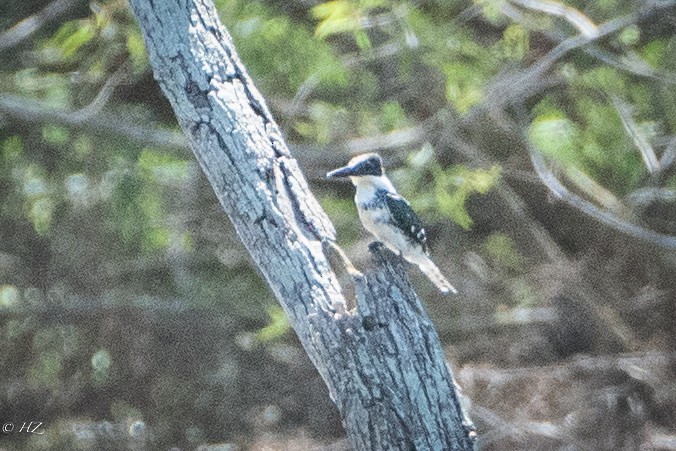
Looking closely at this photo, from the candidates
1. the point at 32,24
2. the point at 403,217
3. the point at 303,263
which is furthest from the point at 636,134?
the point at 32,24

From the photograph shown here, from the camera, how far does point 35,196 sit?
6.56m

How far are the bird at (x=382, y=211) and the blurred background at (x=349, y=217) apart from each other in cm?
39

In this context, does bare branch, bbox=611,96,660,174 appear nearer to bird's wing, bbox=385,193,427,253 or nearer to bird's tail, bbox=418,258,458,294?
bird's tail, bbox=418,258,458,294

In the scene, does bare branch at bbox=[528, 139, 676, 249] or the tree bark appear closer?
the tree bark

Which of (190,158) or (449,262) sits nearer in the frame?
(190,158)

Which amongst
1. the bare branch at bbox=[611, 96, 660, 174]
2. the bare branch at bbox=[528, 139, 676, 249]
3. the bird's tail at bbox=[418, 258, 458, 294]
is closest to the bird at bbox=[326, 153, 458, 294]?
the bird's tail at bbox=[418, 258, 458, 294]

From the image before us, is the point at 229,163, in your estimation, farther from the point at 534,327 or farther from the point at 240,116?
the point at 534,327

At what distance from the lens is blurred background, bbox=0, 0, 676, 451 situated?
586 centimetres

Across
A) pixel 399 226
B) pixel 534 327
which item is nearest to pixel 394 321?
pixel 399 226

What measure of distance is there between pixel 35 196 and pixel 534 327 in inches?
139

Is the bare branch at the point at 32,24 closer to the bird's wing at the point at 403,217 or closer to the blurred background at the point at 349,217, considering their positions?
the blurred background at the point at 349,217

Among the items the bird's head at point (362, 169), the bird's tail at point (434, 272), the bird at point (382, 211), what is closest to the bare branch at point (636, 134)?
the bird's tail at point (434, 272)

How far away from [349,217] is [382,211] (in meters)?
1.83

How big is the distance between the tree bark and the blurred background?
1.36 metres
